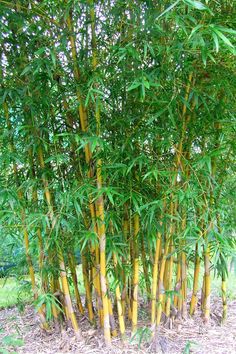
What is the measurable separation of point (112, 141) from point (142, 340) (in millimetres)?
1261

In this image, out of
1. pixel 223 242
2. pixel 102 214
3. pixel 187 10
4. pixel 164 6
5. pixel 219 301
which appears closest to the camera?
pixel 187 10

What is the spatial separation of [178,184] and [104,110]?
59 centimetres

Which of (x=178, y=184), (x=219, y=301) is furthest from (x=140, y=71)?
(x=219, y=301)

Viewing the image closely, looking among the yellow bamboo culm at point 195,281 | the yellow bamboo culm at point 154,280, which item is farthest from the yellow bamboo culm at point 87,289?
the yellow bamboo culm at point 195,281

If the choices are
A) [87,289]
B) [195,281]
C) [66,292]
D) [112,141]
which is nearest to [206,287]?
[195,281]

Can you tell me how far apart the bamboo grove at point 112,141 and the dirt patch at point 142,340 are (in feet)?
0.29

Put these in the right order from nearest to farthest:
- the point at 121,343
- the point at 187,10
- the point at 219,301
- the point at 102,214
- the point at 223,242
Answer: the point at 187,10
the point at 223,242
the point at 102,214
the point at 121,343
the point at 219,301

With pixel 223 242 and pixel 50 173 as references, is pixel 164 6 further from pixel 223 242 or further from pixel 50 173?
pixel 223 242

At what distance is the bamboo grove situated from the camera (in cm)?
194

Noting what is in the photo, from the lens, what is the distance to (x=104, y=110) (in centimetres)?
208

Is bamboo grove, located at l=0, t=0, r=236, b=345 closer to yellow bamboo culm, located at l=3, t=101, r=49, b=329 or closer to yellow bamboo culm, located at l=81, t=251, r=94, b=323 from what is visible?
yellow bamboo culm, located at l=3, t=101, r=49, b=329

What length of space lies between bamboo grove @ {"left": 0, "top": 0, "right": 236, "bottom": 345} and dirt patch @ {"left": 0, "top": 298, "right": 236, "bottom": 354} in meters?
0.09

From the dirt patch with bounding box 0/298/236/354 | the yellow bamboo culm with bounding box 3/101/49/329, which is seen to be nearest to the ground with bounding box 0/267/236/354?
the dirt patch with bounding box 0/298/236/354

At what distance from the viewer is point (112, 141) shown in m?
2.14
